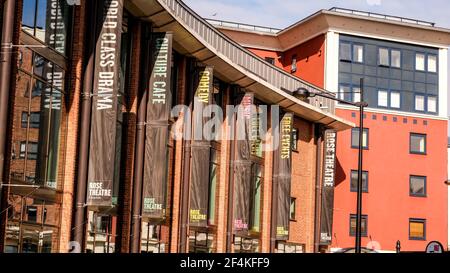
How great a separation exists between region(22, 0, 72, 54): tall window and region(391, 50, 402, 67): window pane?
38077 mm

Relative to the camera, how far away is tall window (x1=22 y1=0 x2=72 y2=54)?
23.5 metres

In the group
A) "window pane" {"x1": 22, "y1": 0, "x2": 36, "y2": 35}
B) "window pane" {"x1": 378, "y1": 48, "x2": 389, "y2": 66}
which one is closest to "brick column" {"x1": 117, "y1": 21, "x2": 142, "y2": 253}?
"window pane" {"x1": 22, "y1": 0, "x2": 36, "y2": 35}

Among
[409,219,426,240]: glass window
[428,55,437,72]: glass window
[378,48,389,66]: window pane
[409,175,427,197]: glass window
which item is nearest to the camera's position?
[378,48,389,66]: window pane

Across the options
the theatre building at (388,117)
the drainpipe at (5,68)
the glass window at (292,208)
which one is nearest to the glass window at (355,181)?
the theatre building at (388,117)

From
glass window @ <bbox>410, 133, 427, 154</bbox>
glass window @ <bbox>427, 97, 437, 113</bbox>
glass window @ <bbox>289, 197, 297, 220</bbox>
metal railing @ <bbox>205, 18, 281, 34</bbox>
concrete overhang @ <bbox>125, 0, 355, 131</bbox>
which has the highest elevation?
metal railing @ <bbox>205, 18, 281, 34</bbox>

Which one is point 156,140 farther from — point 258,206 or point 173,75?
point 258,206

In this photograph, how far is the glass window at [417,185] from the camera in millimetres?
61169

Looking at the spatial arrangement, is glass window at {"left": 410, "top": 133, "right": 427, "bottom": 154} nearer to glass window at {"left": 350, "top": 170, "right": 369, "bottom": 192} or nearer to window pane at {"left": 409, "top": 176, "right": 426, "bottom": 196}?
window pane at {"left": 409, "top": 176, "right": 426, "bottom": 196}

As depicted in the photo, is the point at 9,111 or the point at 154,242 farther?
the point at 154,242
